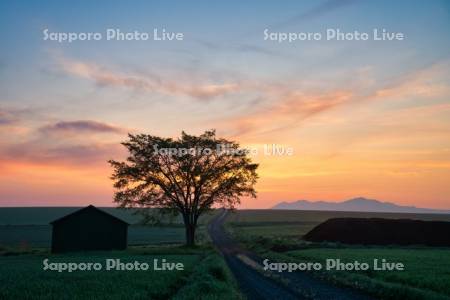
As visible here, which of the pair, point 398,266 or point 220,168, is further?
point 220,168

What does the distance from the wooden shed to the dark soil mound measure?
31223 millimetres

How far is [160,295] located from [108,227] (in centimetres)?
4060

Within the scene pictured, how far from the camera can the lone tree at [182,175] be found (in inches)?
2532

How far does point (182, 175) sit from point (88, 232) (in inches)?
575

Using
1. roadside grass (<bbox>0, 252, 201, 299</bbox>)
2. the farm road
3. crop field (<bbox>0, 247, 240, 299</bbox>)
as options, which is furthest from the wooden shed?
the farm road

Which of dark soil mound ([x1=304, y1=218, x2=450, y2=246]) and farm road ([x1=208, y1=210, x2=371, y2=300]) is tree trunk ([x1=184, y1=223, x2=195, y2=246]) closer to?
dark soil mound ([x1=304, y1=218, x2=450, y2=246])

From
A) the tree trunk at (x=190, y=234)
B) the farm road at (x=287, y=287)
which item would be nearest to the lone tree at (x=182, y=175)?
the tree trunk at (x=190, y=234)

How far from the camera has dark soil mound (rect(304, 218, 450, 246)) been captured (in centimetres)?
6500

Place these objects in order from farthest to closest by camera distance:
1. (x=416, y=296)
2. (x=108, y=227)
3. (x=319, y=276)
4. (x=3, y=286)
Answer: (x=108, y=227)
(x=319, y=276)
(x=3, y=286)
(x=416, y=296)

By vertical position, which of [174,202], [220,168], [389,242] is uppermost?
[220,168]

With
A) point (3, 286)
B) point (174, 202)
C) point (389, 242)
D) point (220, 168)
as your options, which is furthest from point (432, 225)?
point (3, 286)

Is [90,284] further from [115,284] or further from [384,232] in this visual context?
[384,232]

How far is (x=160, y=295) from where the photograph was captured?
22984 millimetres

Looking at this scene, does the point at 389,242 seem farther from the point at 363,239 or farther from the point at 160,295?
the point at 160,295
